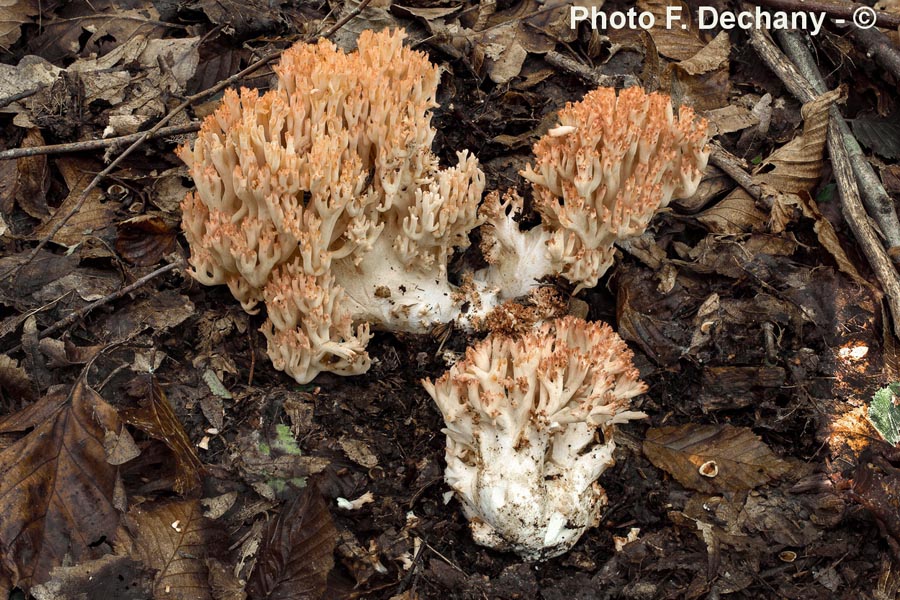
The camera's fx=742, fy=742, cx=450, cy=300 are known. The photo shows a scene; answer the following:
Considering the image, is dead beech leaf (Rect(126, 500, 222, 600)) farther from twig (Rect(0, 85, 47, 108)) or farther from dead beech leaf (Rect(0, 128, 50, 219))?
twig (Rect(0, 85, 47, 108))

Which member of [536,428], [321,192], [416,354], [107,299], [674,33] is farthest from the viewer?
[674,33]

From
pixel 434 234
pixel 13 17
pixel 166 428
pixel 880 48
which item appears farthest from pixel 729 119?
pixel 13 17

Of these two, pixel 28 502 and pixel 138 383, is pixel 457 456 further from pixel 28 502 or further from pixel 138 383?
pixel 28 502

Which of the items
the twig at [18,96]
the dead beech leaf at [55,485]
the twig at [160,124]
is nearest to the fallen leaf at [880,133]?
the twig at [160,124]

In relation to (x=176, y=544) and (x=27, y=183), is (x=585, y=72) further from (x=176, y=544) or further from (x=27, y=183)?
(x=176, y=544)

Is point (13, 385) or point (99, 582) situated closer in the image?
point (99, 582)

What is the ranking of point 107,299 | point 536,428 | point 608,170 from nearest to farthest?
1. point 536,428
2. point 608,170
3. point 107,299

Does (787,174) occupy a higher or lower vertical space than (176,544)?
higher
